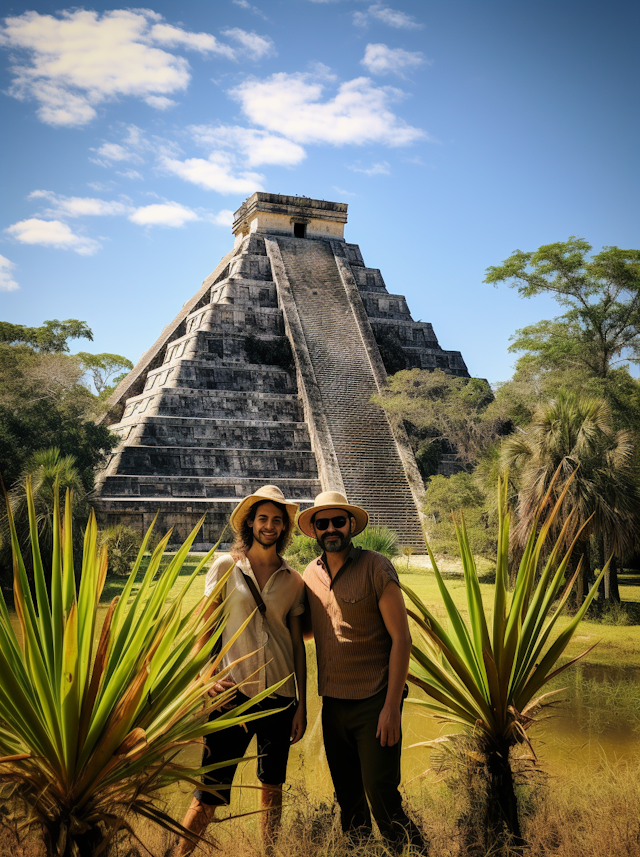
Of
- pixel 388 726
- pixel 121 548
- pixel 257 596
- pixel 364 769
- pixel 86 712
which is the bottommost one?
pixel 121 548

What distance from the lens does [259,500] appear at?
117 inches

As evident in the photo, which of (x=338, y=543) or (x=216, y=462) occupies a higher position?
(x=216, y=462)

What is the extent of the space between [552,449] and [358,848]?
737 centimetres

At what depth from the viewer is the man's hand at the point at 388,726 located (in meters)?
2.59

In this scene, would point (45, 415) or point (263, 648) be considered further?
point (45, 415)

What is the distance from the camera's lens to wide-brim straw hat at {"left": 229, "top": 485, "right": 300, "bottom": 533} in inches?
116

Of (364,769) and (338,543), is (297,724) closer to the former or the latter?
(364,769)

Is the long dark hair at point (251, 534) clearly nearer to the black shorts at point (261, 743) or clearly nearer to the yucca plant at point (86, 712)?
the black shorts at point (261, 743)

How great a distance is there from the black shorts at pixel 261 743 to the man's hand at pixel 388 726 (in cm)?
35

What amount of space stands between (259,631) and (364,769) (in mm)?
627

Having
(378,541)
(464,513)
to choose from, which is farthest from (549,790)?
(378,541)

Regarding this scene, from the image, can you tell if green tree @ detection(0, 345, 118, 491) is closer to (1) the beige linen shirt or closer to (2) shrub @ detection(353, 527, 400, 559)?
(2) shrub @ detection(353, 527, 400, 559)

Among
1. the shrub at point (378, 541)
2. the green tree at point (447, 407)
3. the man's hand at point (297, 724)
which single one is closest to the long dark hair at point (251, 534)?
the man's hand at point (297, 724)

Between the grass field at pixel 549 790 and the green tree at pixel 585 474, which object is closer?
the grass field at pixel 549 790
